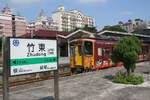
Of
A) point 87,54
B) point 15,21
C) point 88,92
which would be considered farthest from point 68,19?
point 88,92

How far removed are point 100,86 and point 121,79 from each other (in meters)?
1.48

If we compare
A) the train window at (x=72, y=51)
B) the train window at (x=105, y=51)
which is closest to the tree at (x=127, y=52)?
the train window at (x=72, y=51)

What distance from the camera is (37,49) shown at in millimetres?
8273

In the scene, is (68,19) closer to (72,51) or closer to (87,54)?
(72,51)

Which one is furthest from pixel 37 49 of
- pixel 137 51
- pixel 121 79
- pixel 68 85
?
pixel 137 51

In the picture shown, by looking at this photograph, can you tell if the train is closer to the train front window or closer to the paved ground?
the train front window

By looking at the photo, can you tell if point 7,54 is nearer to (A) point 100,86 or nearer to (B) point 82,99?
(B) point 82,99

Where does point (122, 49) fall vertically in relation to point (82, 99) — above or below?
above

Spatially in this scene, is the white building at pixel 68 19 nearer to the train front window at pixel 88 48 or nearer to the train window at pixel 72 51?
the train window at pixel 72 51

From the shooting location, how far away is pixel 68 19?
5595 inches

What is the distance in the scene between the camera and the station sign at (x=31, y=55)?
7.53 metres

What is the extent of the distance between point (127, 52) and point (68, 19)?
127929 mm

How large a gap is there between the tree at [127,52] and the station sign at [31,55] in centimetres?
676

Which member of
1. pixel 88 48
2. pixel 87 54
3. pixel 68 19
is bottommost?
pixel 87 54
